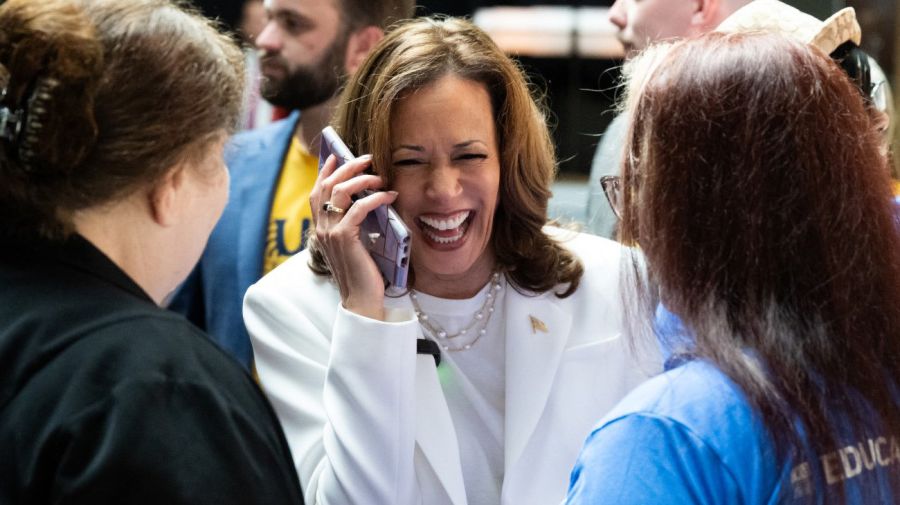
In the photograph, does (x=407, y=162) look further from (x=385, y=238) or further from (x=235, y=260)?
(x=235, y=260)

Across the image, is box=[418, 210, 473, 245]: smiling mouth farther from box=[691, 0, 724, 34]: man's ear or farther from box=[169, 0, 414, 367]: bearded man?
box=[691, 0, 724, 34]: man's ear

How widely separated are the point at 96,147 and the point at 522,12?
645 centimetres

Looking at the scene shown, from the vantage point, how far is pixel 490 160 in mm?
2570

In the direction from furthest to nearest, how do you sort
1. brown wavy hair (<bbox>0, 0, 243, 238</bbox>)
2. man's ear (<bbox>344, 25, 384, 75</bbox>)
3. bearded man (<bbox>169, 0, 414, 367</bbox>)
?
1. man's ear (<bbox>344, 25, 384, 75</bbox>)
2. bearded man (<bbox>169, 0, 414, 367</bbox>)
3. brown wavy hair (<bbox>0, 0, 243, 238</bbox>)

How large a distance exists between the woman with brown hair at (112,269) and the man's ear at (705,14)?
1957 millimetres

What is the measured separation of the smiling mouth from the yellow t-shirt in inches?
37.4

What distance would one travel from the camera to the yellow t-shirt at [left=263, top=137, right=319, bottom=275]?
11.3ft

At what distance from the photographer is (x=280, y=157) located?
12.1ft

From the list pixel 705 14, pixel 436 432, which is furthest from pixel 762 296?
pixel 705 14

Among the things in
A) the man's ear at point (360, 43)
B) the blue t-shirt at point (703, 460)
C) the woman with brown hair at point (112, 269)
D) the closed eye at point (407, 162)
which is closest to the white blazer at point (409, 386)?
the closed eye at point (407, 162)

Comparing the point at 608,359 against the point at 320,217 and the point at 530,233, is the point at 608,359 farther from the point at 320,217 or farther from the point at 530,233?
the point at 320,217

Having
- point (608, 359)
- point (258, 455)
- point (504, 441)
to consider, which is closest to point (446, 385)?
point (504, 441)

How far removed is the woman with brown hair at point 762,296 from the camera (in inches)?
52.6

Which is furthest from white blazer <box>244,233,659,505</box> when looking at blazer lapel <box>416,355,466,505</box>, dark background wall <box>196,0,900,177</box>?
dark background wall <box>196,0,900,177</box>
